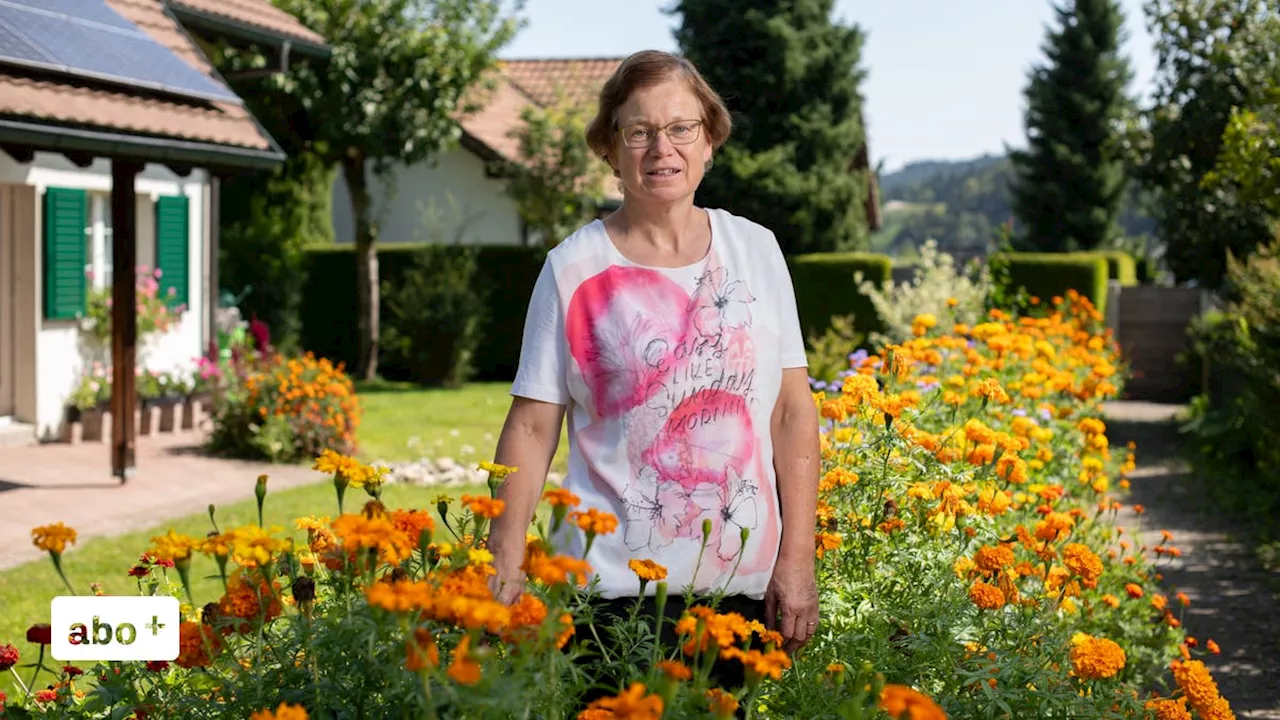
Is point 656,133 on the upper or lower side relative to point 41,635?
upper

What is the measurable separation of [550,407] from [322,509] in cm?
668

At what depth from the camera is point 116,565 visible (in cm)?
721

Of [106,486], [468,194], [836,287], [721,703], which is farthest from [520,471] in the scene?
[468,194]

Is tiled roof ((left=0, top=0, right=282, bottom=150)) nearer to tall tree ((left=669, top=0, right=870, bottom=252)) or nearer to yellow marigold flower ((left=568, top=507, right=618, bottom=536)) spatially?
yellow marigold flower ((left=568, top=507, right=618, bottom=536))

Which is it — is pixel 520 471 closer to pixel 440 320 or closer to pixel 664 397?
pixel 664 397

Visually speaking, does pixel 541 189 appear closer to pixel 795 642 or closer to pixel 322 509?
pixel 322 509

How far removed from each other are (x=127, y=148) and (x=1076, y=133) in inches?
1214

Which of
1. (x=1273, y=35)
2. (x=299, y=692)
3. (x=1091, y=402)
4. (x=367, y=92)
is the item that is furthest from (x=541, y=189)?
(x=299, y=692)

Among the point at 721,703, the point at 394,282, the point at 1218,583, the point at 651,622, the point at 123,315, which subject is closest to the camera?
the point at 721,703

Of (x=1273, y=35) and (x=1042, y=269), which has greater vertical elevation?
(x=1273, y=35)

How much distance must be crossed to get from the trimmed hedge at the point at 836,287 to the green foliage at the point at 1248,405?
4736mm

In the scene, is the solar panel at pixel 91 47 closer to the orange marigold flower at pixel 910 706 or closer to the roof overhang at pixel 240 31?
the roof overhang at pixel 240 31

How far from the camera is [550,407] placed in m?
2.69

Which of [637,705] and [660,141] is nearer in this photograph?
[637,705]
